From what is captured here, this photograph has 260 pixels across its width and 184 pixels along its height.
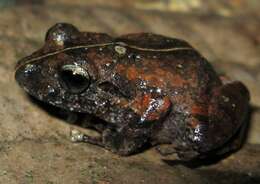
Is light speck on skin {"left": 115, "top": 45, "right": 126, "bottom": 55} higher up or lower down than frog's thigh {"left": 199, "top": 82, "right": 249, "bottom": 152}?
higher up

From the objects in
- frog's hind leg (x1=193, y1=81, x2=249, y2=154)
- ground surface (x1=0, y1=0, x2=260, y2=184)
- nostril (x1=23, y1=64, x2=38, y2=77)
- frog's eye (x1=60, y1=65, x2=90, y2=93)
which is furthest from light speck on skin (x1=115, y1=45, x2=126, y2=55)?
frog's hind leg (x1=193, y1=81, x2=249, y2=154)

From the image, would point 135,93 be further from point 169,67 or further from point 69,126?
point 69,126

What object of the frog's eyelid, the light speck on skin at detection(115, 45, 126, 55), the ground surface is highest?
the light speck on skin at detection(115, 45, 126, 55)

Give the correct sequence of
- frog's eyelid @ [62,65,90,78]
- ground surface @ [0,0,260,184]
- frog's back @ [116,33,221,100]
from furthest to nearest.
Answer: frog's back @ [116,33,221,100]
frog's eyelid @ [62,65,90,78]
ground surface @ [0,0,260,184]

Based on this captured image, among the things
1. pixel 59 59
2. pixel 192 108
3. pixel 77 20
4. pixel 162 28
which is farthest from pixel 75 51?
pixel 162 28

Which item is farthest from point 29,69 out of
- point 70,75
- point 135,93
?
point 135,93

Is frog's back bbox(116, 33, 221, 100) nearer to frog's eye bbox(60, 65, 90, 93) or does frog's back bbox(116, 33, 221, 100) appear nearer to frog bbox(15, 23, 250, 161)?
frog bbox(15, 23, 250, 161)
